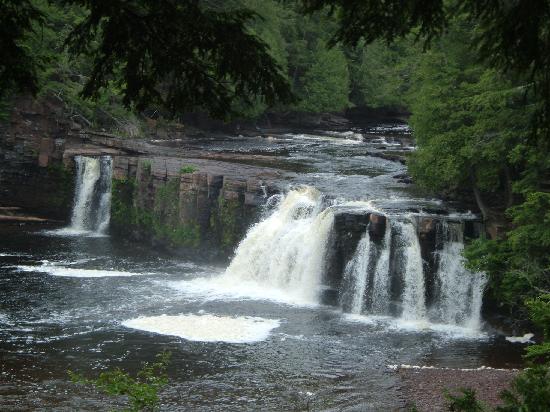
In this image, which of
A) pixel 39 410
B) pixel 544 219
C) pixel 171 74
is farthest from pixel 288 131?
pixel 171 74

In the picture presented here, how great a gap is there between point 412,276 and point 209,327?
253 inches

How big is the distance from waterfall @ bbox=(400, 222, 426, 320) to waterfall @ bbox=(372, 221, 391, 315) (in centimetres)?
47

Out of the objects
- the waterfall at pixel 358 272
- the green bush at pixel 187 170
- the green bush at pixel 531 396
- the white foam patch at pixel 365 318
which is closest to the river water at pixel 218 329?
the white foam patch at pixel 365 318

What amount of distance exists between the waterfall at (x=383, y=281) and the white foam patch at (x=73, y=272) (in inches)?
310

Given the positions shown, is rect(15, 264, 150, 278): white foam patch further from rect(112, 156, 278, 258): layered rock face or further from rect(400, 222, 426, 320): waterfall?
rect(400, 222, 426, 320): waterfall

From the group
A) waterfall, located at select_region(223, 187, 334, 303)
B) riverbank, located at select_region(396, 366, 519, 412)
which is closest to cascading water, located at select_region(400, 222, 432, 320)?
waterfall, located at select_region(223, 187, 334, 303)

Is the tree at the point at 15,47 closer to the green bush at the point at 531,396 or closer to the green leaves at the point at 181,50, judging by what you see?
the green leaves at the point at 181,50

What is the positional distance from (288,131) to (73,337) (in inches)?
1175

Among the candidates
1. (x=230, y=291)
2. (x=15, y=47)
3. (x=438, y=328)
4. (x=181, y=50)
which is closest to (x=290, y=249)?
(x=230, y=291)

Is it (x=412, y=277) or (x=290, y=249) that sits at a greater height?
(x=290, y=249)

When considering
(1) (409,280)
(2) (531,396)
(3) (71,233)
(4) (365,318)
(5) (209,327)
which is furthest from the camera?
(3) (71,233)

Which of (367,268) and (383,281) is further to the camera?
(367,268)

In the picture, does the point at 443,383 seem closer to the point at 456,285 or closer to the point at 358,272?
the point at 456,285

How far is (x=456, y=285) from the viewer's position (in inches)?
815
